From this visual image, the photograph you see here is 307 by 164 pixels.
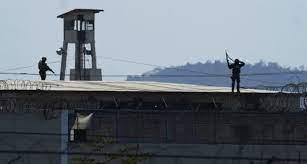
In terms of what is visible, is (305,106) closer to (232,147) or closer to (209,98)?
(232,147)

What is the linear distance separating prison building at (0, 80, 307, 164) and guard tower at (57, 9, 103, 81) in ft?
56.4

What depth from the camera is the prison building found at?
106ft

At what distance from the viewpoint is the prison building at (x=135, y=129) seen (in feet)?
106

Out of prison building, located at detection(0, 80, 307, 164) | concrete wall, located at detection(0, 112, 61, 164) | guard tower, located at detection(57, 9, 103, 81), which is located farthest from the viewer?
guard tower, located at detection(57, 9, 103, 81)

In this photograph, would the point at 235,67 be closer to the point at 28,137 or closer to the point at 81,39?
the point at 28,137

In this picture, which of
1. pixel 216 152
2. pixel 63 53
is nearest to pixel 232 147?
pixel 216 152

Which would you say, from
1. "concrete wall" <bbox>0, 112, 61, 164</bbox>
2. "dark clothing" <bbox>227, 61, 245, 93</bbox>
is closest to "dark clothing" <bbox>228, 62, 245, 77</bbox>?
"dark clothing" <bbox>227, 61, 245, 93</bbox>

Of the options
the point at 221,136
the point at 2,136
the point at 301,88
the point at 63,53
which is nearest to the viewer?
the point at 301,88

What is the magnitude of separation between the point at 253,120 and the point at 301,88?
4724mm

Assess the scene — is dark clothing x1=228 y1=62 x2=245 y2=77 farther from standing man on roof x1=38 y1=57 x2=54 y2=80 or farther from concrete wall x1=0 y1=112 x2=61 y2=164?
standing man on roof x1=38 y1=57 x2=54 y2=80

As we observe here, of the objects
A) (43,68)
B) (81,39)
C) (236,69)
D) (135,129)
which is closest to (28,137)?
(135,129)

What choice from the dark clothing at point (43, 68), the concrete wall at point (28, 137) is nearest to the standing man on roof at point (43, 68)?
the dark clothing at point (43, 68)

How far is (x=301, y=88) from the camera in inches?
1173

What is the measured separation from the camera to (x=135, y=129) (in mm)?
33719
